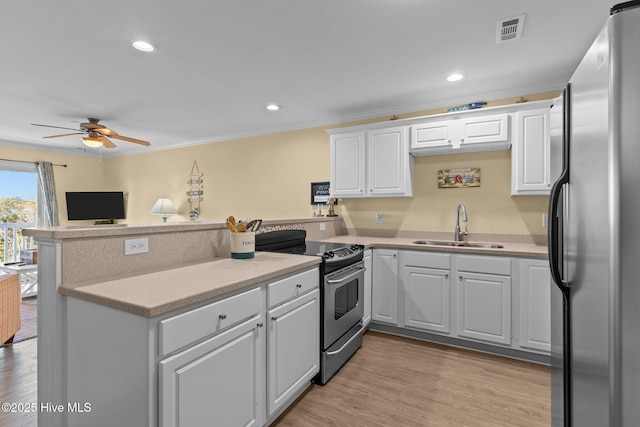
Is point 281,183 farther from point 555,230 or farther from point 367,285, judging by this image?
point 555,230

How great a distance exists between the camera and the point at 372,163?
3562 mm

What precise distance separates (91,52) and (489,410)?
3789 mm

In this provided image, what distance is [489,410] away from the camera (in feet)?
6.48

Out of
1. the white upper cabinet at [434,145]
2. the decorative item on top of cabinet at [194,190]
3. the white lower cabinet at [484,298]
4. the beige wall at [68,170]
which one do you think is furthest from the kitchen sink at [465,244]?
the beige wall at [68,170]

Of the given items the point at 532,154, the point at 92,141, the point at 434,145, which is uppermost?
the point at 92,141

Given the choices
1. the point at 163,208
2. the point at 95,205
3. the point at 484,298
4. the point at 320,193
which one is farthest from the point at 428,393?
the point at 95,205

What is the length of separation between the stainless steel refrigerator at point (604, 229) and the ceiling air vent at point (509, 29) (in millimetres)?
1182

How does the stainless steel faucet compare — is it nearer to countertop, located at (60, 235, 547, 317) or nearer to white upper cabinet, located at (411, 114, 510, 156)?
white upper cabinet, located at (411, 114, 510, 156)

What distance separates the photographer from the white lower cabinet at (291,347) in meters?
1.70

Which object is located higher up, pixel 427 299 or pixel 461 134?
pixel 461 134

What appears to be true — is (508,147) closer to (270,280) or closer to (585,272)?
(585,272)

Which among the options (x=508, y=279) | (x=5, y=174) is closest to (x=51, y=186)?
(x=5, y=174)

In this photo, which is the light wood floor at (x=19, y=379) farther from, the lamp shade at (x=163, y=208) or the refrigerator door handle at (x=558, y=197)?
the refrigerator door handle at (x=558, y=197)

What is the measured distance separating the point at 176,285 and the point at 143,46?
1.96 metres
